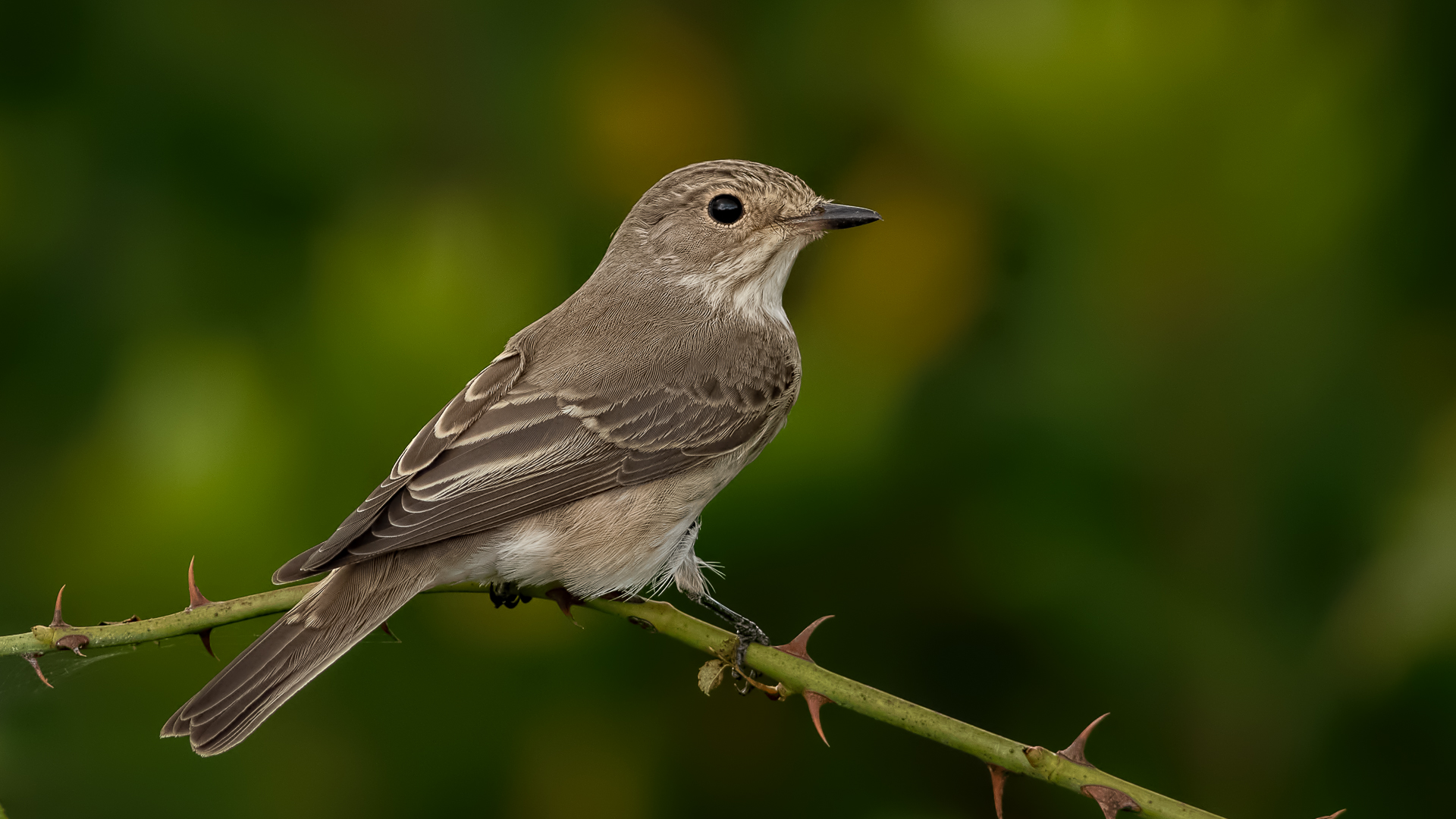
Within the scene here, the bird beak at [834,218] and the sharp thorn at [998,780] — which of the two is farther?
the bird beak at [834,218]

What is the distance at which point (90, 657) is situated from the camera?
2354 mm

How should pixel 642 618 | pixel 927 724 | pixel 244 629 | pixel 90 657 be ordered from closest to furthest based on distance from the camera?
pixel 927 724 < pixel 90 657 < pixel 642 618 < pixel 244 629

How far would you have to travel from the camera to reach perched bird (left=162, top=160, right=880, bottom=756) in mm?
2760

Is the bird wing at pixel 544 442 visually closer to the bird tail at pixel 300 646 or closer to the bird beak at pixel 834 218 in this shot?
the bird tail at pixel 300 646

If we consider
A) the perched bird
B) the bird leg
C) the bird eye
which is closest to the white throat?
the perched bird

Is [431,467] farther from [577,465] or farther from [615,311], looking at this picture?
[615,311]

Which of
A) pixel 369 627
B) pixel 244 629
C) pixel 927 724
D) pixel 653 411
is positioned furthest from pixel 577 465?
pixel 927 724

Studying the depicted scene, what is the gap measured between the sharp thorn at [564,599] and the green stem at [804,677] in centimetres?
42

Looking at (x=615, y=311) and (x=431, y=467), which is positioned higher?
(x=615, y=311)

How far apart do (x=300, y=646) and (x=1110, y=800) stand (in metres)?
1.70

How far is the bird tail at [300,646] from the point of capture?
97.3 inches

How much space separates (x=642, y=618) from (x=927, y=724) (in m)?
0.74

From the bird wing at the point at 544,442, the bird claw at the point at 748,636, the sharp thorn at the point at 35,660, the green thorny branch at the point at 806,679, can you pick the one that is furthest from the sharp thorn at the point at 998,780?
the sharp thorn at the point at 35,660

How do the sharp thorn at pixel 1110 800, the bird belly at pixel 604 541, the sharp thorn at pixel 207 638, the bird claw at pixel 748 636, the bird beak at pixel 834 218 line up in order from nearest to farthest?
the sharp thorn at pixel 1110 800 < the sharp thorn at pixel 207 638 < the bird claw at pixel 748 636 < the bird belly at pixel 604 541 < the bird beak at pixel 834 218
